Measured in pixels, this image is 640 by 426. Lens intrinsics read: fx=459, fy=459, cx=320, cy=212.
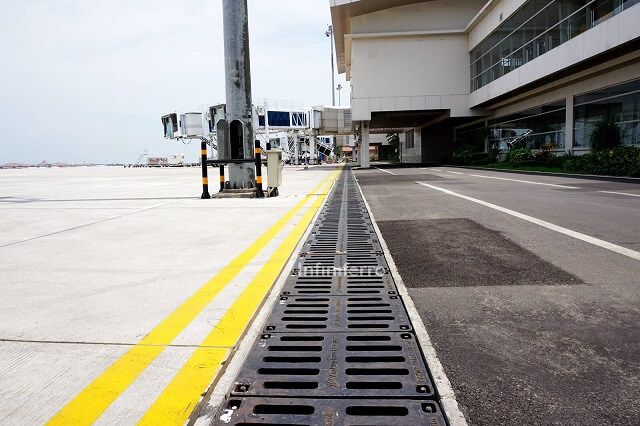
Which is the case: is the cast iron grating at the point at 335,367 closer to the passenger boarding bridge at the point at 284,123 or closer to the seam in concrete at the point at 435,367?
the seam in concrete at the point at 435,367

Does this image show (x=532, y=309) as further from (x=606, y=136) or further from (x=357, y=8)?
(x=357, y=8)

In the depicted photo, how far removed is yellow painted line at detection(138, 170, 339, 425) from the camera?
197 centimetres

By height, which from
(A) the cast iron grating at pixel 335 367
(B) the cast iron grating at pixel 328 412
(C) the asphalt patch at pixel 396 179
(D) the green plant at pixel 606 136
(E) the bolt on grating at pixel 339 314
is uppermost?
(D) the green plant at pixel 606 136

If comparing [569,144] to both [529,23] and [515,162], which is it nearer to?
[515,162]

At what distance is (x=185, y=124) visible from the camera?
67.8 metres

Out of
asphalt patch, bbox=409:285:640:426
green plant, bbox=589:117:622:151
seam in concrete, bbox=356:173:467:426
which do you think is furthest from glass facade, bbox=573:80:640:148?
seam in concrete, bbox=356:173:467:426

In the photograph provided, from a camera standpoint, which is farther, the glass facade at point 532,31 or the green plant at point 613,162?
the glass facade at point 532,31

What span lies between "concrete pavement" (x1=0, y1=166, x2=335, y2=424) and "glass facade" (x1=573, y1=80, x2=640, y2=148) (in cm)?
1741

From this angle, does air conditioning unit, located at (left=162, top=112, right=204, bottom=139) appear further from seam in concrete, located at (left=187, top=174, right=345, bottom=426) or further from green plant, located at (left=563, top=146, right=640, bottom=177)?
seam in concrete, located at (left=187, top=174, right=345, bottom=426)

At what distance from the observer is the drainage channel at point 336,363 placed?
197 centimetres

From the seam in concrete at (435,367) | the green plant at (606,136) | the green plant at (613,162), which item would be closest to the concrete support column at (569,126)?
the green plant at (606,136)

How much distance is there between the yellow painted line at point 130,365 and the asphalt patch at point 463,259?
1.69 metres

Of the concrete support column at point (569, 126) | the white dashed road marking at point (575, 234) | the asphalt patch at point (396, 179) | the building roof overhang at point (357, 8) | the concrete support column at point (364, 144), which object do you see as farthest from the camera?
the concrete support column at point (364, 144)

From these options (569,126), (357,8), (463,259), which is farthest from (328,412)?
(357,8)
